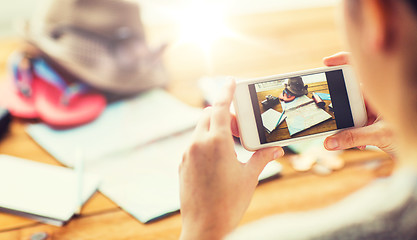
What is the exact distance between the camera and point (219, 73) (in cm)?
93

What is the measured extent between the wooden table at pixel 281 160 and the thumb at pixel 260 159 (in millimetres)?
109

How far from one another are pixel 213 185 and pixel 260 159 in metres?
0.09

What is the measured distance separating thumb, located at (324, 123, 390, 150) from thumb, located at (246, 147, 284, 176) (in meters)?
0.08

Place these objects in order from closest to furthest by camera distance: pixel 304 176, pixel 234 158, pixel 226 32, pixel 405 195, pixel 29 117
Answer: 1. pixel 405 195
2. pixel 234 158
3. pixel 304 176
4. pixel 29 117
5. pixel 226 32

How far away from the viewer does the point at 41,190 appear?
570mm

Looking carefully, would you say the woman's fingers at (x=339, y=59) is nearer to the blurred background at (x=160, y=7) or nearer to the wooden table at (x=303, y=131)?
the wooden table at (x=303, y=131)

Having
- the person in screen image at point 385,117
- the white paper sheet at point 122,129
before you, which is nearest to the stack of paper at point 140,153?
the white paper sheet at point 122,129

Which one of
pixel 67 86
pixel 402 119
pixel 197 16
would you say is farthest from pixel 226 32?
pixel 402 119

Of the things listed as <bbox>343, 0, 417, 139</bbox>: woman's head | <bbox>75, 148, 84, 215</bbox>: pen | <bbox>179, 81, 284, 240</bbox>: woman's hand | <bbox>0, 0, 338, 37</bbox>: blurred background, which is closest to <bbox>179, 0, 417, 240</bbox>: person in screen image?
<bbox>343, 0, 417, 139</bbox>: woman's head

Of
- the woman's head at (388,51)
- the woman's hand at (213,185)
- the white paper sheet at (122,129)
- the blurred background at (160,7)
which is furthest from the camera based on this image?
the blurred background at (160,7)

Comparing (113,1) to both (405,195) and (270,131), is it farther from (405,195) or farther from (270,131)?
(405,195)

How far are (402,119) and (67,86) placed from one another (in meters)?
0.67

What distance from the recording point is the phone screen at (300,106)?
1.76 feet

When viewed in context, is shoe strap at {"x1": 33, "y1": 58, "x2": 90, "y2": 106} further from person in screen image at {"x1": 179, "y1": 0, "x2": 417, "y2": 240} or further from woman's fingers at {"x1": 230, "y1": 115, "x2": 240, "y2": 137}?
person in screen image at {"x1": 179, "y1": 0, "x2": 417, "y2": 240}
